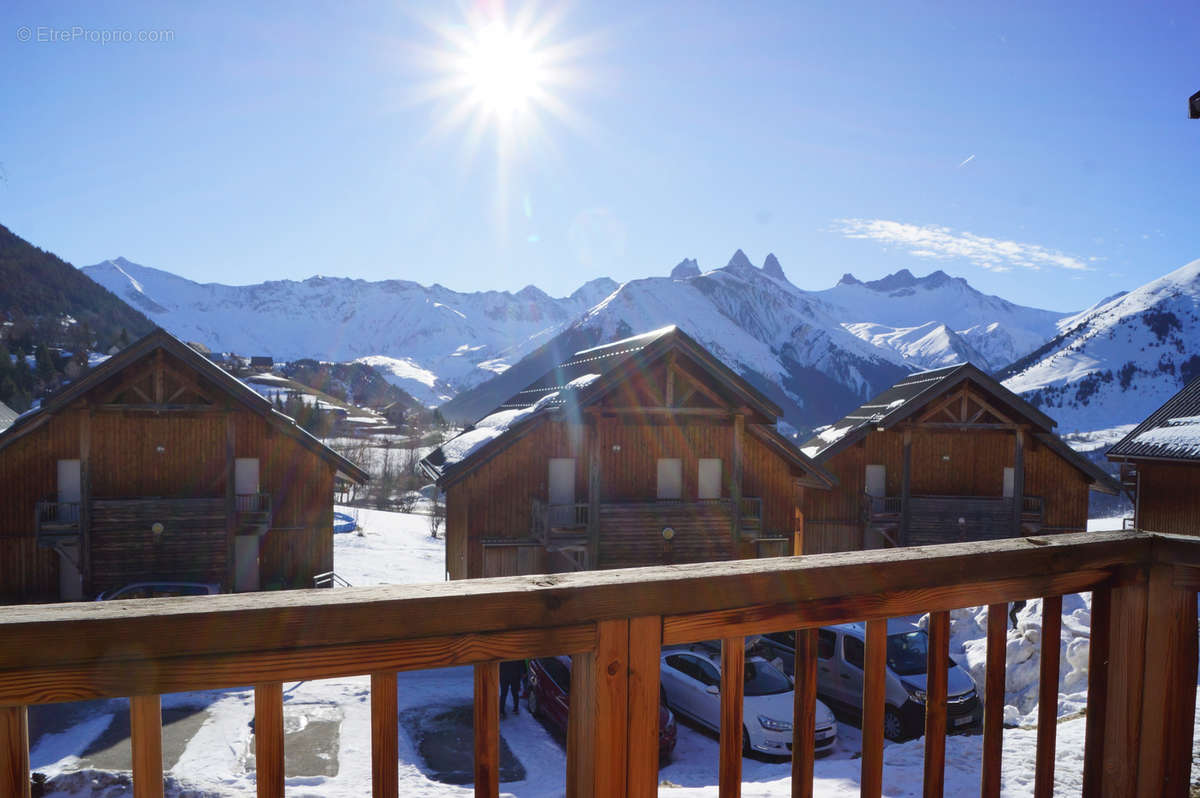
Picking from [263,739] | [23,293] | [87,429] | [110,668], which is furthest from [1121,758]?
[23,293]

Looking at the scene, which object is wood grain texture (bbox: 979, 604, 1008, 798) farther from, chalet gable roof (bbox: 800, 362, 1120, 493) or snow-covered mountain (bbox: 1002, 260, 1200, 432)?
snow-covered mountain (bbox: 1002, 260, 1200, 432)

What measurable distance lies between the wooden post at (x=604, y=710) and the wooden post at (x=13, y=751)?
1135mm

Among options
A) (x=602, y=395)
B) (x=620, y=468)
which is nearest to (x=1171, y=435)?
(x=620, y=468)

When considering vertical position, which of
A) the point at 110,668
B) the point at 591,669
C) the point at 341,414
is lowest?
the point at 341,414

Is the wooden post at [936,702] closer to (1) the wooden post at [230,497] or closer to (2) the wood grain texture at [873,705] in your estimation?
(2) the wood grain texture at [873,705]

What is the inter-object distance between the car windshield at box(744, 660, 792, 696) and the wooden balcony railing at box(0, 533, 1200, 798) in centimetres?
986

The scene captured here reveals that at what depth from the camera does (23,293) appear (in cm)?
13650

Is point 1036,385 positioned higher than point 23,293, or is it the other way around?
point 23,293

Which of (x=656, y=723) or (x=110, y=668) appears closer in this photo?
(x=110, y=668)

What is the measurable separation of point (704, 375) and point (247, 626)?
63.4ft

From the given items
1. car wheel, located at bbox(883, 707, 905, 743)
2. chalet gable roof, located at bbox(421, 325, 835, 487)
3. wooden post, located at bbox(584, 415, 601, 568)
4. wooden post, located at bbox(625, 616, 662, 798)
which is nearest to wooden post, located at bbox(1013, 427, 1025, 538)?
chalet gable roof, located at bbox(421, 325, 835, 487)

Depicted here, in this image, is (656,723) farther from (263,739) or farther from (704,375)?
(704,375)

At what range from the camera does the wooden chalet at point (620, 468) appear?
65.1ft

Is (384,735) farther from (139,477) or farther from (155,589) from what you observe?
(139,477)
